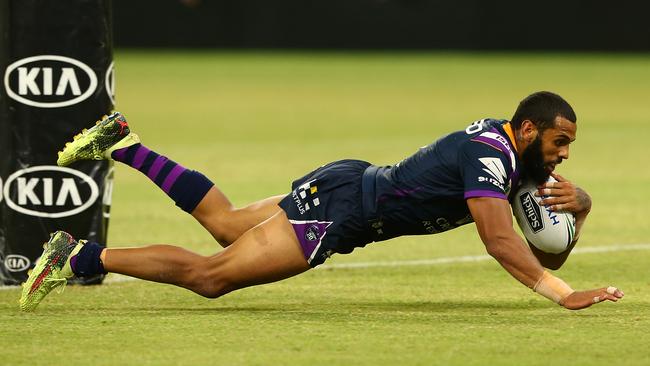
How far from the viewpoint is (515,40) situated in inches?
1491

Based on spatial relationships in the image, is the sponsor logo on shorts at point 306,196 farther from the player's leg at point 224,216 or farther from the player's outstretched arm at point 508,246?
the player's outstretched arm at point 508,246

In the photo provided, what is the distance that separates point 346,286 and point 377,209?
4.35 ft

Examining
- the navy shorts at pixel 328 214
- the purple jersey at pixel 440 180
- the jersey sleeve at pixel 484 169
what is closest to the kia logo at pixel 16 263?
the navy shorts at pixel 328 214

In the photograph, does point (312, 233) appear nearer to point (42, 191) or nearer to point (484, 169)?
point (484, 169)

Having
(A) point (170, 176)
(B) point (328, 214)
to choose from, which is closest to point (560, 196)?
(B) point (328, 214)

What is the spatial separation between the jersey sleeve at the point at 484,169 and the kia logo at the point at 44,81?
269cm

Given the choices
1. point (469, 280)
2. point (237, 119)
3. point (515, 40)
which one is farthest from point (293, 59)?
point (469, 280)

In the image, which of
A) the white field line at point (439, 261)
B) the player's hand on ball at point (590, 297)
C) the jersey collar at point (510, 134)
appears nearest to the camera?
the player's hand on ball at point (590, 297)

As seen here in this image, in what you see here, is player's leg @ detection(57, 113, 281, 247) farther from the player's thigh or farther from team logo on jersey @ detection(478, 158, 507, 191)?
team logo on jersey @ detection(478, 158, 507, 191)

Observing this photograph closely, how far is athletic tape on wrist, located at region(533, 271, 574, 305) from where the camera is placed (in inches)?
266

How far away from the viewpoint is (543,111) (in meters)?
7.11

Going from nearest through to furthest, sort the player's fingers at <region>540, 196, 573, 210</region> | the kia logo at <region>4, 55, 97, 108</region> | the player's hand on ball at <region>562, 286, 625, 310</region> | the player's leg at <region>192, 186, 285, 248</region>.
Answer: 1. the player's hand on ball at <region>562, 286, 625, 310</region>
2. the player's fingers at <region>540, 196, 573, 210</region>
3. the player's leg at <region>192, 186, 285, 248</region>
4. the kia logo at <region>4, 55, 97, 108</region>

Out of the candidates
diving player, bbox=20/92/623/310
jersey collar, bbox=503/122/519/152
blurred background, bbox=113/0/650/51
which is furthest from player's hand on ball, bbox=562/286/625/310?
blurred background, bbox=113/0/650/51

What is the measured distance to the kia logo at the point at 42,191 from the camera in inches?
332
